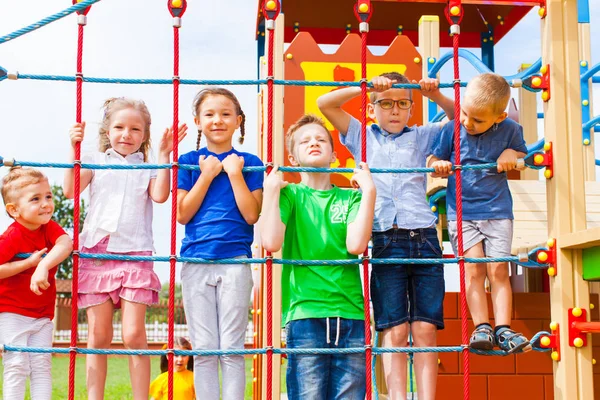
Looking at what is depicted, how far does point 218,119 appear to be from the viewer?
304 cm

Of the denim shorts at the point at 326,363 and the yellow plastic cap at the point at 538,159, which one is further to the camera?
the yellow plastic cap at the point at 538,159

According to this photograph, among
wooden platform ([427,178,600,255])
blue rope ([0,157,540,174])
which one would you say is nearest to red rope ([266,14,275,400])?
blue rope ([0,157,540,174])

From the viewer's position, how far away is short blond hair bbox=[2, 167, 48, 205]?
3.12 metres

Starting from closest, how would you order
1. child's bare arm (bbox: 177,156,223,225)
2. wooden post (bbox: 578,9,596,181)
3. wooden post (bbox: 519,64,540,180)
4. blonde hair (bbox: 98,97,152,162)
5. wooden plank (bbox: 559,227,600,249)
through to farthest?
wooden plank (bbox: 559,227,600,249) → child's bare arm (bbox: 177,156,223,225) → blonde hair (bbox: 98,97,152,162) → wooden post (bbox: 519,64,540,180) → wooden post (bbox: 578,9,596,181)

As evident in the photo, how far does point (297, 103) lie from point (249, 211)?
2011 mm

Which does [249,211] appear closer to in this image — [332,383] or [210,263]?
[210,263]

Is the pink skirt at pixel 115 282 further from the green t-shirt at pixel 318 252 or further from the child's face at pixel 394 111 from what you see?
the child's face at pixel 394 111

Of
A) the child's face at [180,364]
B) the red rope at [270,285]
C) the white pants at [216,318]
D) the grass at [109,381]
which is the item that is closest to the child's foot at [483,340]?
the red rope at [270,285]

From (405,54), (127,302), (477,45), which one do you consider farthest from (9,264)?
(477,45)

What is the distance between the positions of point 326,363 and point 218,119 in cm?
101

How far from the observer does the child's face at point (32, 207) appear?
10.1 ft

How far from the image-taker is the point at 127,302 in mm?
3045

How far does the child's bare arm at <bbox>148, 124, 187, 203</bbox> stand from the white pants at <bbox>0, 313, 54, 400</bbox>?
0.67 meters

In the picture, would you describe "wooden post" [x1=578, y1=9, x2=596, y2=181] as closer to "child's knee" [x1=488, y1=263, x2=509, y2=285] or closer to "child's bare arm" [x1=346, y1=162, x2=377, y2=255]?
"child's knee" [x1=488, y1=263, x2=509, y2=285]
